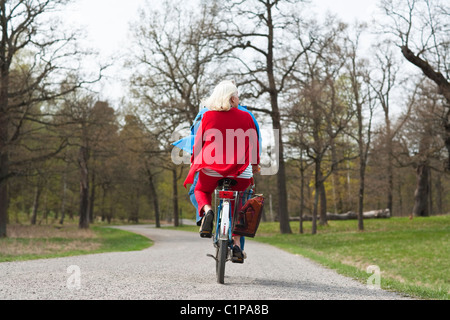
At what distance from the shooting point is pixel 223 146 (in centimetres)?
525

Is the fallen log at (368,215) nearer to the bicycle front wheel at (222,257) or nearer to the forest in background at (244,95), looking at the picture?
the forest in background at (244,95)

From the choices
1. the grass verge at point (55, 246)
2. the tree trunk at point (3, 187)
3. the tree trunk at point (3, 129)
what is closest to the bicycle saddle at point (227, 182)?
the grass verge at point (55, 246)

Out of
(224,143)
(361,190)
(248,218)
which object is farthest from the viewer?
(361,190)

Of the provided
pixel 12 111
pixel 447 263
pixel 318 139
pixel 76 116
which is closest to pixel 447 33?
pixel 318 139

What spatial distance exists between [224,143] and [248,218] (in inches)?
36.0

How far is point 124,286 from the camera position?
4590 mm

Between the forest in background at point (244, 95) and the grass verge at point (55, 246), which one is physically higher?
the forest in background at point (244, 95)

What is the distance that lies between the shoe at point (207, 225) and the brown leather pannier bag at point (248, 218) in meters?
0.28

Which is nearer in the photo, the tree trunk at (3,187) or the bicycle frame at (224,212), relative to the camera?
the bicycle frame at (224,212)

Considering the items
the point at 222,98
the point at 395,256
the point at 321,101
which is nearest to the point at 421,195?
the point at 321,101

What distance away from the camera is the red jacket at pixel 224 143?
520 centimetres

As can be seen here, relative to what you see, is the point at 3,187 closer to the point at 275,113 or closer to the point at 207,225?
the point at 275,113

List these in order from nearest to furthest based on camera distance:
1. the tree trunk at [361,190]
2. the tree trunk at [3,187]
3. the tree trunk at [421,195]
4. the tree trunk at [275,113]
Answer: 1. the tree trunk at [3,187]
2. the tree trunk at [275,113]
3. the tree trunk at [361,190]
4. the tree trunk at [421,195]
